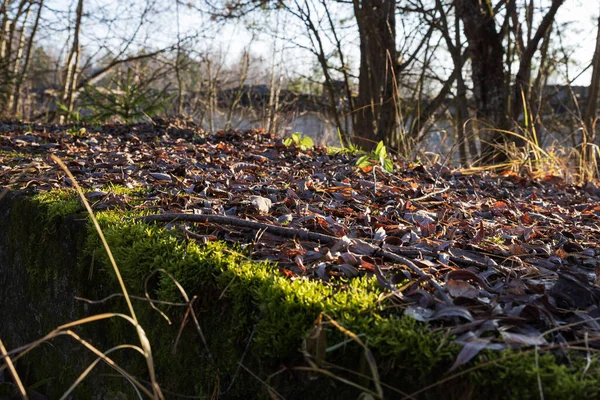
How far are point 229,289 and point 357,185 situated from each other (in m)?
1.62

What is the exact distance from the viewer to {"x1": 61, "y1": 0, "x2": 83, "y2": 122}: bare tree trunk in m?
8.72

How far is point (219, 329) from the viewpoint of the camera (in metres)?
1.32

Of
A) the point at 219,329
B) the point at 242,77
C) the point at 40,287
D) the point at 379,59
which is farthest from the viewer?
the point at 242,77

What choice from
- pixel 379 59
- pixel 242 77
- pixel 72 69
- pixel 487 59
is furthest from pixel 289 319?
pixel 72 69

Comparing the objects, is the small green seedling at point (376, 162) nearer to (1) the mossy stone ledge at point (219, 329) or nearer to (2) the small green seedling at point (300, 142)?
(2) the small green seedling at point (300, 142)

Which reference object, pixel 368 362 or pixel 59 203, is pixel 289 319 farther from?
pixel 59 203

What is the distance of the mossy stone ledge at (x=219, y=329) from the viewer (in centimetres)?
99

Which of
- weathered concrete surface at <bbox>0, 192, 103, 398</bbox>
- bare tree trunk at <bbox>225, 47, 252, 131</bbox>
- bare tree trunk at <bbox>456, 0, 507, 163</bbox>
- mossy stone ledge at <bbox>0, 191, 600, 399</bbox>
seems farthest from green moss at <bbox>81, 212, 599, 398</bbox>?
bare tree trunk at <bbox>225, 47, 252, 131</bbox>

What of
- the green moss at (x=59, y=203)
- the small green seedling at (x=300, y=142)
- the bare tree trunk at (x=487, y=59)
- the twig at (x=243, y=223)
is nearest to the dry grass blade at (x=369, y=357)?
the twig at (x=243, y=223)

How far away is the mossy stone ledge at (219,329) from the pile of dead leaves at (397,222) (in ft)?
0.25

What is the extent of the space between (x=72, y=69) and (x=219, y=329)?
358 inches

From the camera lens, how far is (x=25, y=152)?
3.64m

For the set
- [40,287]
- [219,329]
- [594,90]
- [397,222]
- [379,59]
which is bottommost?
[40,287]

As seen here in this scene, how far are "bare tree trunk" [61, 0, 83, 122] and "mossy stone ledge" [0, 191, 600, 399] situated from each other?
761 cm
